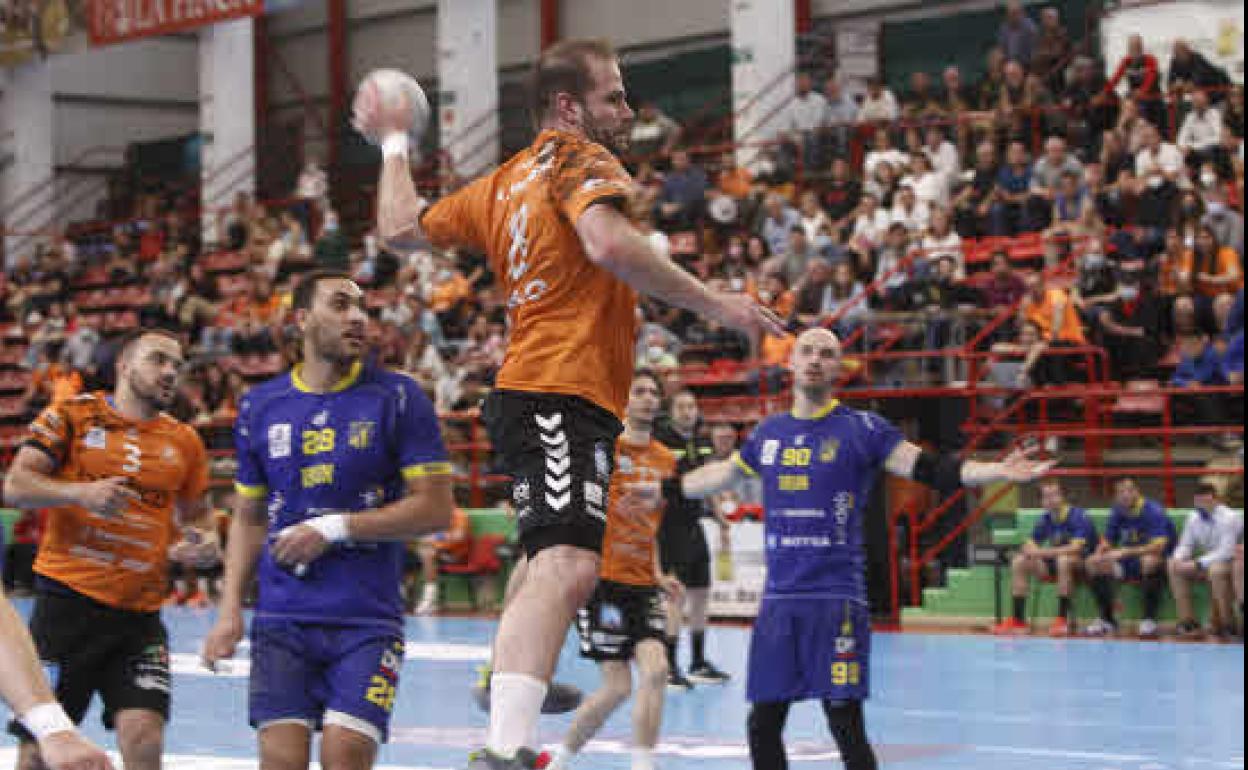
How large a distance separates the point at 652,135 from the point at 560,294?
75.7ft

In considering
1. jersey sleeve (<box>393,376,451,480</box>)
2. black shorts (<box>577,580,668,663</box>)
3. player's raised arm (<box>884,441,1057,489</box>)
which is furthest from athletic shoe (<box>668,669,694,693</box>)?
jersey sleeve (<box>393,376,451,480</box>)

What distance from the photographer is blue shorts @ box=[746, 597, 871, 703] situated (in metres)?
7.56

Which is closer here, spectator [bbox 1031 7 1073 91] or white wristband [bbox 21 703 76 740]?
white wristband [bbox 21 703 76 740]

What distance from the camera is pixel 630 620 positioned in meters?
9.46

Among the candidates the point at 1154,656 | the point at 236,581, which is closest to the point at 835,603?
the point at 236,581

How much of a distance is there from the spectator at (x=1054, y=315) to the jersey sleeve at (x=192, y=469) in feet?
40.3

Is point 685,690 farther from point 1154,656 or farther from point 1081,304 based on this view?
point 1081,304

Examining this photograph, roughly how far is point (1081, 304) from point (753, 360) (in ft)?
12.8

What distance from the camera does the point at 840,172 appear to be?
76.6 ft

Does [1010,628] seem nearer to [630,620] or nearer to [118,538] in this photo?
[630,620]

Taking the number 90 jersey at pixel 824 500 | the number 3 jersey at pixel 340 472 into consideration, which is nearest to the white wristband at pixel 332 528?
the number 3 jersey at pixel 340 472

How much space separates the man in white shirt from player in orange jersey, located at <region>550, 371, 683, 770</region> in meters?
7.78

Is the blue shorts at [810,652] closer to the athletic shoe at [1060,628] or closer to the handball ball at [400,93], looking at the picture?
the handball ball at [400,93]

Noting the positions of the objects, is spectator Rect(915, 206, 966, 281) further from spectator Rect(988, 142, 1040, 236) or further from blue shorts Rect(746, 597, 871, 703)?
blue shorts Rect(746, 597, 871, 703)
